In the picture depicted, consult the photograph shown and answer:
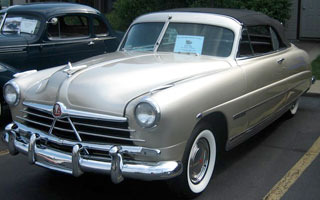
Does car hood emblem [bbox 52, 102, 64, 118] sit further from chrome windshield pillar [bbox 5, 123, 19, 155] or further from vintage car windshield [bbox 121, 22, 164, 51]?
vintage car windshield [bbox 121, 22, 164, 51]

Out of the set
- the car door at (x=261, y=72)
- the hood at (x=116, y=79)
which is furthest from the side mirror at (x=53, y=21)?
the car door at (x=261, y=72)

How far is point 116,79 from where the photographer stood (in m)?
3.58

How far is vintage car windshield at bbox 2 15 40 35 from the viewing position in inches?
275

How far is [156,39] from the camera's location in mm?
4738

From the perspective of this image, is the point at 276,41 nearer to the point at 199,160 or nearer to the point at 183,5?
the point at 199,160

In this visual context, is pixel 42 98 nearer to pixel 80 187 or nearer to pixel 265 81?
pixel 80 187

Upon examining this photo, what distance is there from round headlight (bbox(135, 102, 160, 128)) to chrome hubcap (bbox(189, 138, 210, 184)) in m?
0.59

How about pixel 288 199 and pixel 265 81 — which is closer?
pixel 288 199

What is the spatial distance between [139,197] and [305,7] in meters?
11.2

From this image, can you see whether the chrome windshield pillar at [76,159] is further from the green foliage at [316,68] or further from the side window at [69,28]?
the green foliage at [316,68]

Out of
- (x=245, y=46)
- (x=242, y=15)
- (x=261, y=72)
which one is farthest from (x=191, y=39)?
(x=261, y=72)

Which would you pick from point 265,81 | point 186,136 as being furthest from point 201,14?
point 186,136

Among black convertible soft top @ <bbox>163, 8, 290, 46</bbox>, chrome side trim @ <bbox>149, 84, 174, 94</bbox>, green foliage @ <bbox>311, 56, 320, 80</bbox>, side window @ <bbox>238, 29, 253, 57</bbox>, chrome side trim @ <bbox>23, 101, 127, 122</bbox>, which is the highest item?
black convertible soft top @ <bbox>163, 8, 290, 46</bbox>

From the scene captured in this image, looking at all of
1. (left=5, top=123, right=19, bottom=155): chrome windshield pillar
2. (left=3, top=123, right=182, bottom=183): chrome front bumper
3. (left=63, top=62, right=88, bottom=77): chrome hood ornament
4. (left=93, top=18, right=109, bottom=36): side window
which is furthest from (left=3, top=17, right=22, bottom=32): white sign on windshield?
(left=3, top=123, right=182, bottom=183): chrome front bumper
